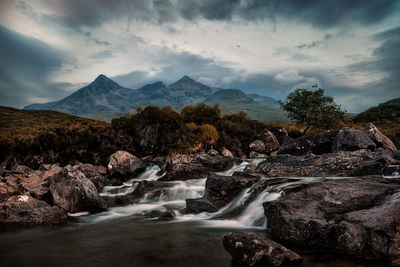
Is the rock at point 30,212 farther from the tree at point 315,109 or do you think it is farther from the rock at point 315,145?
the tree at point 315,109

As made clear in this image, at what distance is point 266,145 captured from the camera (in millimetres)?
39156

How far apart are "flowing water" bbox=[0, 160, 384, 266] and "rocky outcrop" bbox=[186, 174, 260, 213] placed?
1.39ft

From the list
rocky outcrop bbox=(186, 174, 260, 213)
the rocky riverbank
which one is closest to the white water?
the rocky riverbank

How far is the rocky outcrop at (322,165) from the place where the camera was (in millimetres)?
15867

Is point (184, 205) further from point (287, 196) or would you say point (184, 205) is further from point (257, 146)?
point (257, 146)

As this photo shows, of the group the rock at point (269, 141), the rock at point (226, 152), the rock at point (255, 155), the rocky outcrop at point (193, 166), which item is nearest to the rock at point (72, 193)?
the rocky outcrop at point (193, 166)

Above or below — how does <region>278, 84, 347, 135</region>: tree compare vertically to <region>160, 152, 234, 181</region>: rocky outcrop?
above

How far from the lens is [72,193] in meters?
14.5

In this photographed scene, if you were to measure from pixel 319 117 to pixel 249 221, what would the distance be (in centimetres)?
3176

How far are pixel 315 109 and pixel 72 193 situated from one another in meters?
36.5

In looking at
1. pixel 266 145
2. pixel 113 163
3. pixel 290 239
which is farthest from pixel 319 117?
pixel 290 239

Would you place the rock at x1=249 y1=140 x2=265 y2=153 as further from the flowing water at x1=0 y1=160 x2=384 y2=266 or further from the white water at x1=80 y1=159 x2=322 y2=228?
the flowing water at x1=0 y1=160 x2=384 y2=266

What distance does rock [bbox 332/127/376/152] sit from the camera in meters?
20.3

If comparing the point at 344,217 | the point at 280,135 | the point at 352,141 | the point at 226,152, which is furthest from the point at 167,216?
the point at 280,135
